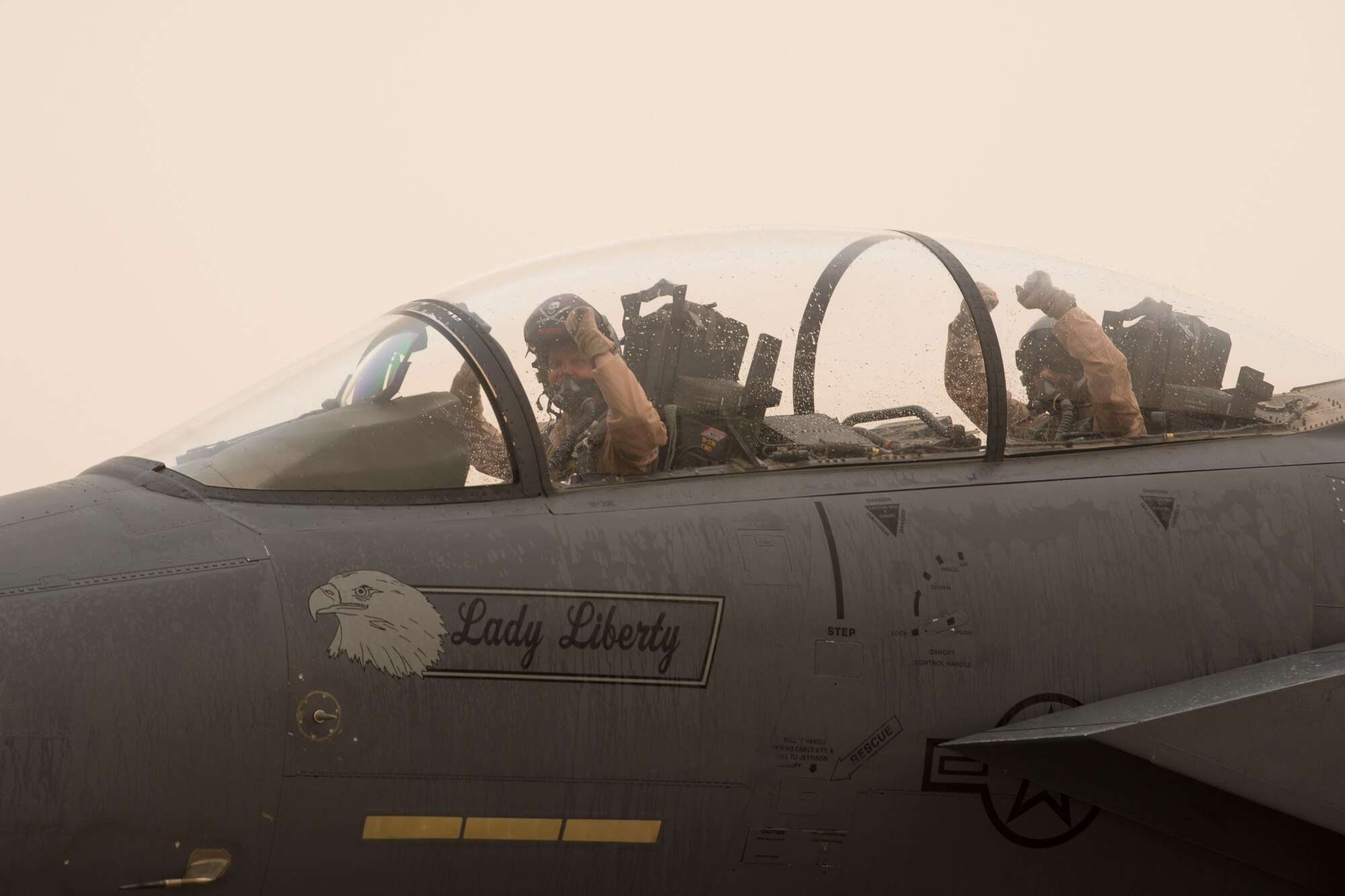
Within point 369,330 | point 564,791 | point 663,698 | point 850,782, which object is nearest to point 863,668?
point 850,782

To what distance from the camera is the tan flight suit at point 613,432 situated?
394 centimetres

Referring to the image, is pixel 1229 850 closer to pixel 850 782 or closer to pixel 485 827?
pixel 850 782

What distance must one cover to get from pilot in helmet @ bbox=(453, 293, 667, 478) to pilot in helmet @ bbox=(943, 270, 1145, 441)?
1.14 meters

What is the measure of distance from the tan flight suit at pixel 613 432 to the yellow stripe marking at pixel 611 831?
1.05 meters

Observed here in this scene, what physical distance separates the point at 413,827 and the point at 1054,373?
273 centimetres

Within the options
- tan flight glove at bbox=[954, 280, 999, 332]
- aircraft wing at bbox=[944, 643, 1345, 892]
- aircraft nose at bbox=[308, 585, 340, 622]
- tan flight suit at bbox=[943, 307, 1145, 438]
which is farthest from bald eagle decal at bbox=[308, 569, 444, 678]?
tan flight glove at bbox=[954, 280, 999, 332]

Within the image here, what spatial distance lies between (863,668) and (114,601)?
2.16 meters

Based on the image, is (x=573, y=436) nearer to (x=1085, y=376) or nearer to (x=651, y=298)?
(x=651, y=298)

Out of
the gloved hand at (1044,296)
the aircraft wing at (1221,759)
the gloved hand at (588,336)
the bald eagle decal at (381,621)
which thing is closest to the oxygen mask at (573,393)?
the gloved hand at (588,336)

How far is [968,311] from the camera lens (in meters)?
4.52

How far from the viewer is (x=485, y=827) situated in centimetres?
357

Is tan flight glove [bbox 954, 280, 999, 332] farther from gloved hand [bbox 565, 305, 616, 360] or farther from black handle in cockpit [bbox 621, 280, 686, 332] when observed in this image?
gloved hand [bbox 565, 305, 616, 360]

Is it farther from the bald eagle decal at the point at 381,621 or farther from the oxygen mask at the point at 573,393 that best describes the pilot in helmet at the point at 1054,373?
the bald eagle decal at the point at 381,621

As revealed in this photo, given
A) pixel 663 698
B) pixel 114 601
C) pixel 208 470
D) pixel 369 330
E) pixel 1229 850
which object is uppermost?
pixel 369 330
